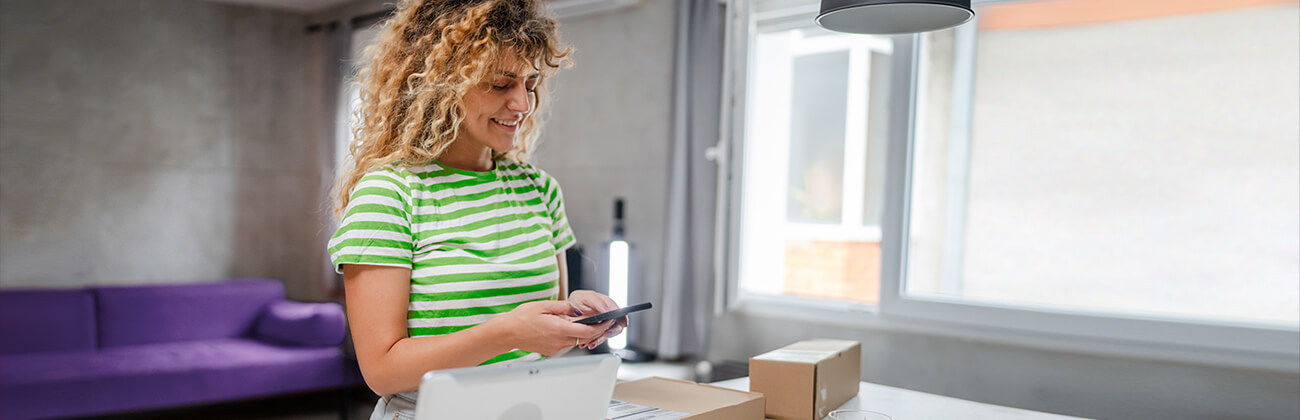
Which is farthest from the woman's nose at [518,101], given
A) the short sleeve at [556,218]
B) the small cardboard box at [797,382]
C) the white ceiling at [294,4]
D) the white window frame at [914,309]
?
the white ceiling at [294,4]

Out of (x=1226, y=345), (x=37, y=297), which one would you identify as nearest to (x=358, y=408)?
(x=37, y=297)

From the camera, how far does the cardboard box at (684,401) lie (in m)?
1.33

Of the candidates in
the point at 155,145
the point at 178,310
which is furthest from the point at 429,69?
the point at 155,145

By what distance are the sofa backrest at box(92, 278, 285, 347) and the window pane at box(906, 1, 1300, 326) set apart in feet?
12.0

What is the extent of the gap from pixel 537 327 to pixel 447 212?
28 cm

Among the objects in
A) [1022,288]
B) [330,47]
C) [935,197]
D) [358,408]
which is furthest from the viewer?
[330,47]

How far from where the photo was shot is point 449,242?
132 cm

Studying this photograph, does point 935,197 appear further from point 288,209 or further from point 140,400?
point 288,209

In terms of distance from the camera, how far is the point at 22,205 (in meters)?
4.39

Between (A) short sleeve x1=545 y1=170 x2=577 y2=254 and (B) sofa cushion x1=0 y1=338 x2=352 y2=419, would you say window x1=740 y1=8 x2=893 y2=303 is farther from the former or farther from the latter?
(B) sofa cushion x1=0 y1=338 x2=352 y2=419

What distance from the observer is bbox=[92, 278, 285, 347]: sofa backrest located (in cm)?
416

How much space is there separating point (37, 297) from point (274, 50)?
207 cm

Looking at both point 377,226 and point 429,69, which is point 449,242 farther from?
point 429,69

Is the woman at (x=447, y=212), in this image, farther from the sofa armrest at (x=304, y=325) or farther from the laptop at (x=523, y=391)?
the sofa armrest at (x=304, y=325)
